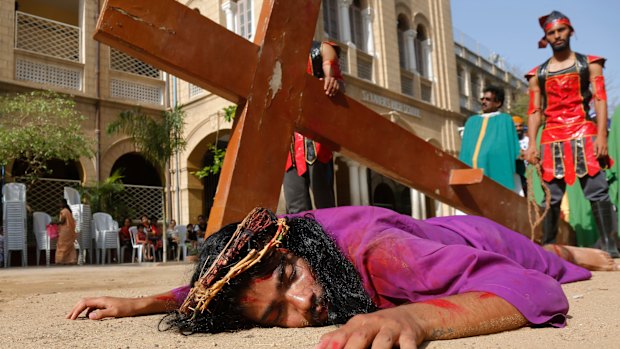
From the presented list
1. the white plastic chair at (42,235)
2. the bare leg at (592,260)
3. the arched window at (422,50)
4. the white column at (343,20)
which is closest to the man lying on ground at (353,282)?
the bare leg at (592,260)

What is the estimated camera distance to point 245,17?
13.0 metres

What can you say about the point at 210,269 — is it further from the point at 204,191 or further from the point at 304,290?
the point at 204,191

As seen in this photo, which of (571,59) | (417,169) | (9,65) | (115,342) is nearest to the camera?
(115,342)

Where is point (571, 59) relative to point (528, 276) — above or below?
above

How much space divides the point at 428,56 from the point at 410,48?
42.4 inches

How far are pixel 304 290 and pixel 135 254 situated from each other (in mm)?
10865

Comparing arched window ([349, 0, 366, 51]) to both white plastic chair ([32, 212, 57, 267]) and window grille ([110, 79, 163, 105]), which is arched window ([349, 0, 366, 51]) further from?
white plastic chair ([32, 212, 57, 267])

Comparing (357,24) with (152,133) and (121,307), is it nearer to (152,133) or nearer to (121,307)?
(152,133)

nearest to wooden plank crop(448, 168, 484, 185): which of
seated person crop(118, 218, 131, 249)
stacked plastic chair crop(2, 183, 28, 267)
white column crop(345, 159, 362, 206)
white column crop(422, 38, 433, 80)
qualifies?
stacked plastic chair crop(2, 183, 28, 267)

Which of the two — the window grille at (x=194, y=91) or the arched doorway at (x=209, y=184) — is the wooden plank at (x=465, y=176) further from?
the arched doorway at (x=209, y=184)

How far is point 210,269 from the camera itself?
4.70 feet

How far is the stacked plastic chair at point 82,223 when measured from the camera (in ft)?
33.3

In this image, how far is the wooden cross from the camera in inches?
60.4

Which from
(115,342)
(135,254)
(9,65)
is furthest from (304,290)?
(9,65)
